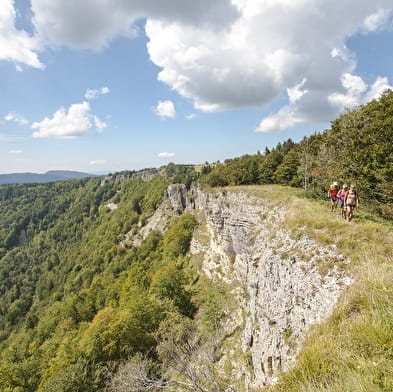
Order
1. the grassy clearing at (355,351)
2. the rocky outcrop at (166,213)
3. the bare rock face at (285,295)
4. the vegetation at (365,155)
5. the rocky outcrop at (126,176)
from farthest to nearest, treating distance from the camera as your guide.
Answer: the rocky outcrop at (126,176) < the rocky outcrop at (166,213) < the vegetation at (365,155) < the bare rock face at (285,295) < the grassy clearing at (355,351)

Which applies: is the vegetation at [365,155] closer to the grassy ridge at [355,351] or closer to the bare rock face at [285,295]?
the bare rock face at [285,295]

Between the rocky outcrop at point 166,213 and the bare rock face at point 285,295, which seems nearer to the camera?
the bare rock face at point 285,295

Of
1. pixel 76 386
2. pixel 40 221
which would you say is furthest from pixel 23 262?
pixel 76 386

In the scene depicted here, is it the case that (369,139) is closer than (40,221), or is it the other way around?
(369,139)

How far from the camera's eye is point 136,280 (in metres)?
48.9

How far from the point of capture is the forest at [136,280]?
20.2 meters

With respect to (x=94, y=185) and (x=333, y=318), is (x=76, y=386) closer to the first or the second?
(x=333, y=318)

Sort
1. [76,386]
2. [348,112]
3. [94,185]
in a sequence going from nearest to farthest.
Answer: [76,386]
[348,112]
[94,185]

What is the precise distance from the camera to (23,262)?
402 feet

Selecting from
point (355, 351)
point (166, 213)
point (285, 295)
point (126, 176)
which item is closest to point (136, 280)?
point (166, 213)

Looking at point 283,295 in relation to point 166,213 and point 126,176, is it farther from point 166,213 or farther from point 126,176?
point 126,176

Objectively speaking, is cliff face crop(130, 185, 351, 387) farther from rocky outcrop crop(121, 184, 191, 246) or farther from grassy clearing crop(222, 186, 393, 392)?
rocky outcrop crop(121, 184, 191, 246)

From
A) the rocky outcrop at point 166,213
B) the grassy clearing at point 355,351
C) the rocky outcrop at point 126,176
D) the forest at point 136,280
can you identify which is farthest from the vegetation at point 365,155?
the rocky outcrop at point 126,176

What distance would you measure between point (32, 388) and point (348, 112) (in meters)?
49.9
